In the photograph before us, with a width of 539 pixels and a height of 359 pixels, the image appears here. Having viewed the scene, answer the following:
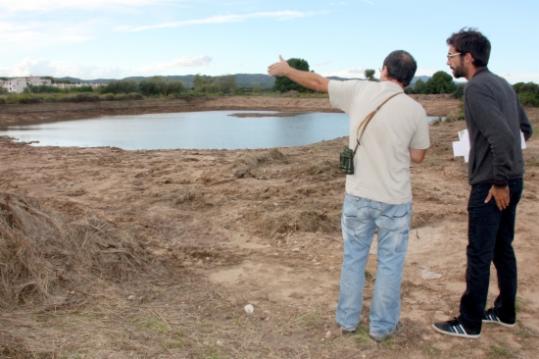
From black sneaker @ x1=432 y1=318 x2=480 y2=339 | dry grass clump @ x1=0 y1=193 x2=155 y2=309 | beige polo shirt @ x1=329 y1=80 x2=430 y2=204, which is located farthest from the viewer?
dry grass clump @ x1=0 y1=193 x2=155 y2=309

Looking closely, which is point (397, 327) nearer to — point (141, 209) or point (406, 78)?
point (406, 78)

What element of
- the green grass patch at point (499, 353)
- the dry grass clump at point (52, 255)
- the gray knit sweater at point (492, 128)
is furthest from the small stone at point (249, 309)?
the gray knit sweater at point (492, 128)

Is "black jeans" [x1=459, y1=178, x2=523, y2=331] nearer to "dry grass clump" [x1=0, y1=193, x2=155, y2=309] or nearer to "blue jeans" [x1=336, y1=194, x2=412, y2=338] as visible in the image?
"blue jeans" [x1=336, y1=194, x2=412, y2=338]

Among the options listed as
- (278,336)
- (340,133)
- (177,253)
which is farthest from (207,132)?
(278,336)

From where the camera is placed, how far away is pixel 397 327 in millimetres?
3174

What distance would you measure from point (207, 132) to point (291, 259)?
20.2 metres

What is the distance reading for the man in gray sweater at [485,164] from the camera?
267 centimetres

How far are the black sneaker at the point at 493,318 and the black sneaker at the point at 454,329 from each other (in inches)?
8.5

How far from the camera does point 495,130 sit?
2.64 metres

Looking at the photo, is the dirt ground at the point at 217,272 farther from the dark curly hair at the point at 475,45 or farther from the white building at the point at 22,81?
the white building at the point at 22,81

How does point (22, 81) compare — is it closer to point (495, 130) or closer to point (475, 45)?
point (475, 45)

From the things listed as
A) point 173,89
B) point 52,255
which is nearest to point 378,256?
point 52,255

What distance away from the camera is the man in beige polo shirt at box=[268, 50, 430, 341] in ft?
9.03

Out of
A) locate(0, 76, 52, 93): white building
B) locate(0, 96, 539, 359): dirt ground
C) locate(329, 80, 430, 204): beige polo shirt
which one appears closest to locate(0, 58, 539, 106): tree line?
locate(0, 96, 539, 359): dirt ground
